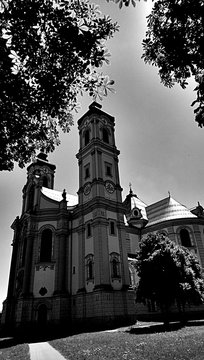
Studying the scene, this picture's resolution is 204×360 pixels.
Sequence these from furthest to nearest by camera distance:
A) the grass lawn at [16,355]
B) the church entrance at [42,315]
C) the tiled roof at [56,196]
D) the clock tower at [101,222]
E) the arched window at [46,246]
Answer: the tiled roof at [56,196] → the arched window at [46,246] → the church entrance at [42,315] → the clock tower at [101,222] → the grass lawn at [16,355]

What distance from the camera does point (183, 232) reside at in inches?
1519

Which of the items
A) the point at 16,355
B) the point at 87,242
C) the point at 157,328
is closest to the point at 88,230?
the point at 87,242

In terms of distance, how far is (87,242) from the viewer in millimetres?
32438

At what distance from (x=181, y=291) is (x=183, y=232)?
57.9 ft

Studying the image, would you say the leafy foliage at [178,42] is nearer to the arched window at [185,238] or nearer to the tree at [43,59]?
the tree at [43,59]

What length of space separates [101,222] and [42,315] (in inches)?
526

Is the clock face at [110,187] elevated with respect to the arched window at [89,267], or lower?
elevated

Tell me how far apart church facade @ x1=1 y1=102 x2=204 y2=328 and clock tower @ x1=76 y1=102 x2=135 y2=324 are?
0.08m

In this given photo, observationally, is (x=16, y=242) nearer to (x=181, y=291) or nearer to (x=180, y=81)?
(x=181, y=291)

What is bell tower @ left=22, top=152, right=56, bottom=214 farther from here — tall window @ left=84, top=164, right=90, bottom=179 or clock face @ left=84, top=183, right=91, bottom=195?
clock face @ left=84, top=183, right=91, bottom=195

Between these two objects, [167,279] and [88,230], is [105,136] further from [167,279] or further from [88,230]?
[167,279]

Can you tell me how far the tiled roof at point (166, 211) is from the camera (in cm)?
4072

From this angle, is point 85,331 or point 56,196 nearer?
point 85,331

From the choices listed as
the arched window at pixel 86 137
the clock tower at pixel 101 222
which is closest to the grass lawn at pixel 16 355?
the clock tower at pixel 101 222
